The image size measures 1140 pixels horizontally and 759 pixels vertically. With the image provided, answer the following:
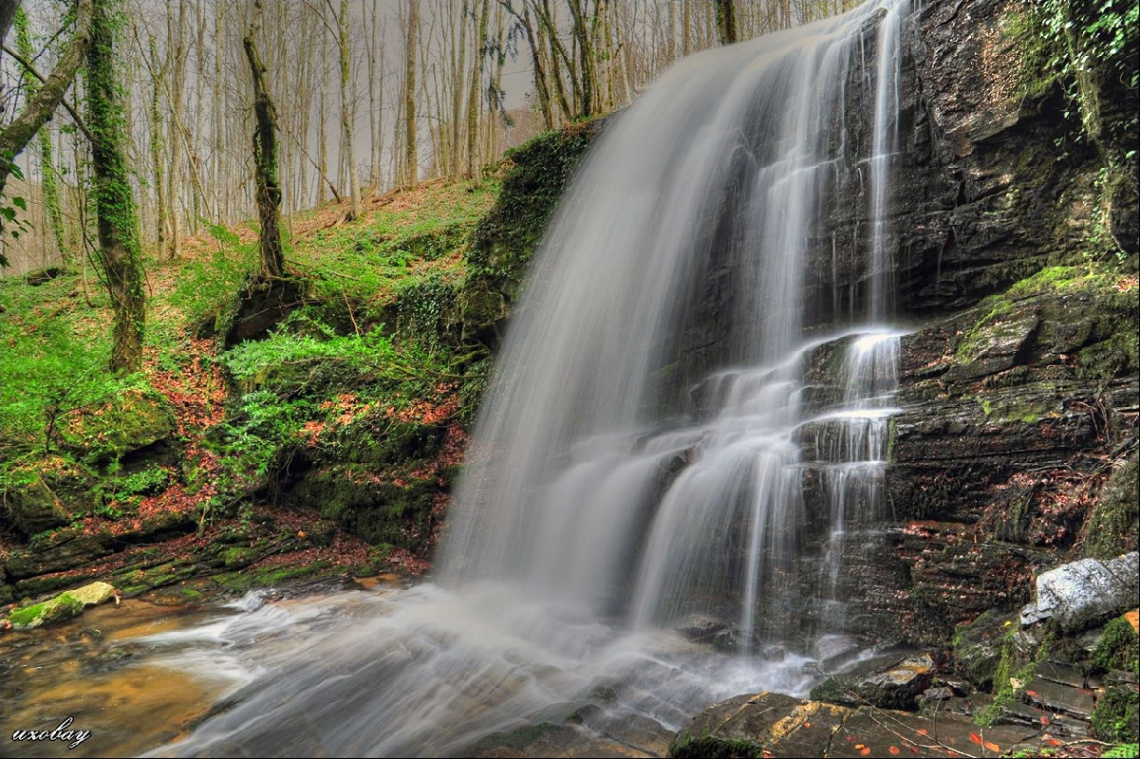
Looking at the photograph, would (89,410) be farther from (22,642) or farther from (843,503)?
(843,503)

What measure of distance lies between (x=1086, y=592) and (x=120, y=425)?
11857mm

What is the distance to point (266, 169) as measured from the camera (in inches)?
446

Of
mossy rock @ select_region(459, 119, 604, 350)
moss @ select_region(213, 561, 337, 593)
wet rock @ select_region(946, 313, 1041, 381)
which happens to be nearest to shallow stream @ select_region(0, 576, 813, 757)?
moss @ select_region(213, 561, 337, 593)

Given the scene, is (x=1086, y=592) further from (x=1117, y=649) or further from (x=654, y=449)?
(x=654, y=449)

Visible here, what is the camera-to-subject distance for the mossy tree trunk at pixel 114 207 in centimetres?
1037

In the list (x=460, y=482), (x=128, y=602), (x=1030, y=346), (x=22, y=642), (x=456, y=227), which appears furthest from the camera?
(x=456, y=227)

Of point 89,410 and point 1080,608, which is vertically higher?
point 89,410

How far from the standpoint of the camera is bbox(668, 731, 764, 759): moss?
351cm

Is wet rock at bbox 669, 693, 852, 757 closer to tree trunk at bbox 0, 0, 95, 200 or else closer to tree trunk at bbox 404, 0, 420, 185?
tree trunk at bbox 0, 0, 95, 200

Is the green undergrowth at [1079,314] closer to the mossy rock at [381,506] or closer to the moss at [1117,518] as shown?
the moss at [1117,518]

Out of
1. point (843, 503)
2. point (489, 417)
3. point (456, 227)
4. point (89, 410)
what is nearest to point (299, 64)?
point (456, 227)

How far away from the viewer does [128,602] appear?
7.25 metres

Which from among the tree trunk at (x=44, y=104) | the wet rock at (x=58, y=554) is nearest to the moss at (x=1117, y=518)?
the tree trunk at (x=44, y=104)

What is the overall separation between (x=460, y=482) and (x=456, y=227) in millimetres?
9788
